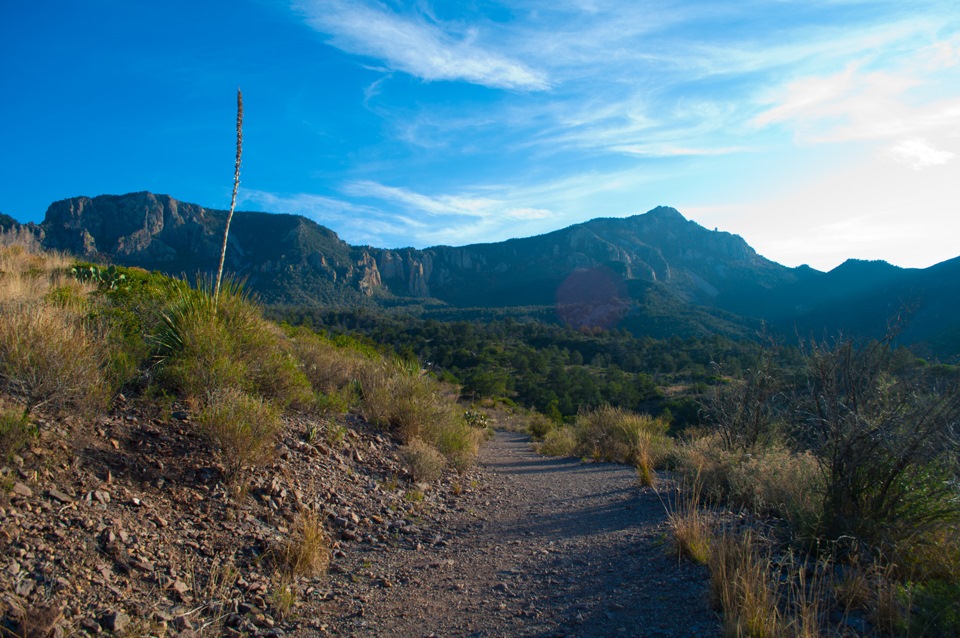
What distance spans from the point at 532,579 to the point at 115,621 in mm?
2933

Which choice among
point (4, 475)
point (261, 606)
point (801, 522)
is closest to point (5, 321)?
point (4, 475)

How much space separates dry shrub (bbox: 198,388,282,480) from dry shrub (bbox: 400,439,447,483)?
2.45 metres

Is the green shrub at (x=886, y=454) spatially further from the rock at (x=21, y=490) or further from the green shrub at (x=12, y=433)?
the green shrub at (x=12, y=433)

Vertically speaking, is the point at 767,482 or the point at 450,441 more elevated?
the point at 767,482

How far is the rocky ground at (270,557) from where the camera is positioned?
3.18 metres

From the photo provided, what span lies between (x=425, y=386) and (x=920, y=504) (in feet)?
24.6

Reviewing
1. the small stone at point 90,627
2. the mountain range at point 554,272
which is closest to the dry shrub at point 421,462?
the small stone at point 90,627

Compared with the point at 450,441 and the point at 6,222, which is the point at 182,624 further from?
the point at 6,222

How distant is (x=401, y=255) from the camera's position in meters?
102

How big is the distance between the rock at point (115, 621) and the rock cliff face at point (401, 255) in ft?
128

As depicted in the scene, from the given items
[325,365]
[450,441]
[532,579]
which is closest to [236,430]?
[532,579]

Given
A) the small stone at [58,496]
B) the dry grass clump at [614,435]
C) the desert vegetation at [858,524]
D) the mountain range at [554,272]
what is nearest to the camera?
the desert vegetation at [858,524]

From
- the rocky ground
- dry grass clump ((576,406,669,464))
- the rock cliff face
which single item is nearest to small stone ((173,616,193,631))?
the rocky ground

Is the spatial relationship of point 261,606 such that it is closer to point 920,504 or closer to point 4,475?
point 4,475
